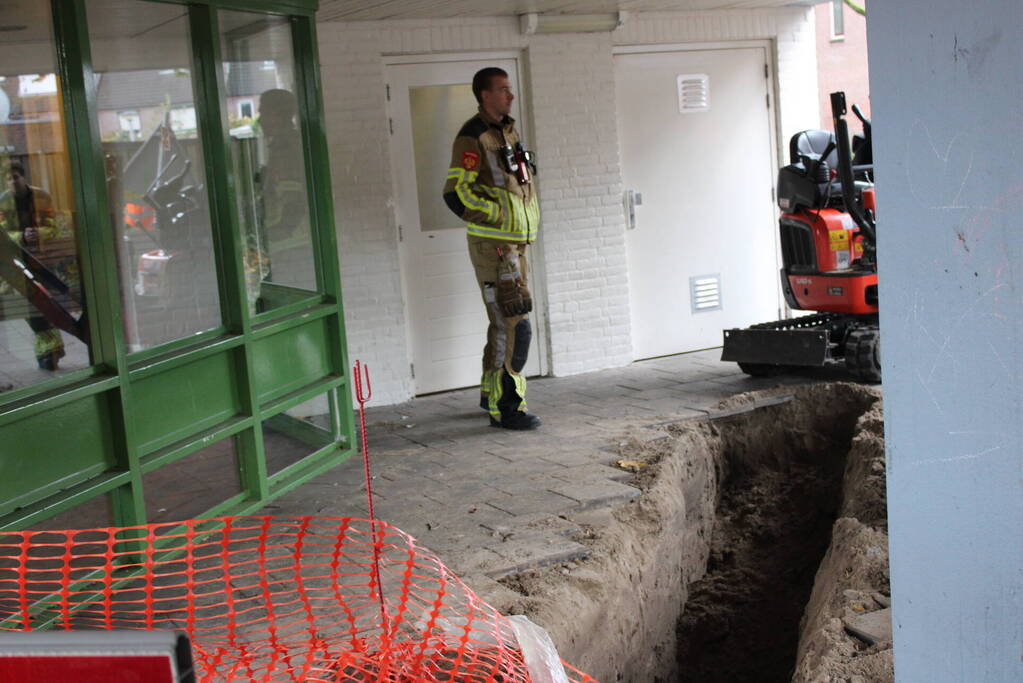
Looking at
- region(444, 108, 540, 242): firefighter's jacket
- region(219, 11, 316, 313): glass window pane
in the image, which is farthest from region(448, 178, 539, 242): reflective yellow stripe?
region(219, 11, 316, 313): glass window pane

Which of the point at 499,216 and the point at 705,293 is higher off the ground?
the point at 499,216

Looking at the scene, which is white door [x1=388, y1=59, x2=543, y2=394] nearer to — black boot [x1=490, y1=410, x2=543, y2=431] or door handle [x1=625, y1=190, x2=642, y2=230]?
door handle [x1=625, y1=190, x2=642, y2=230]

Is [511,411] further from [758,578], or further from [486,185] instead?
[758,578]

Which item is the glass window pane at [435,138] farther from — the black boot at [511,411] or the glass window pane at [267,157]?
the glass window pane at [267,157]

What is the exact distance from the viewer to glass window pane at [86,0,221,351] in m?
4.88

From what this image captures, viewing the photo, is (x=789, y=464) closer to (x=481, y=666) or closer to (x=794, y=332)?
(x=794, y=332)

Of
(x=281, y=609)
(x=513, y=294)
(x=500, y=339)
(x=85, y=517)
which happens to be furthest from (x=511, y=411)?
(x=85, y=517)

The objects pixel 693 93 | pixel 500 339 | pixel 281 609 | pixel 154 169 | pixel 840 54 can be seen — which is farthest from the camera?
pixel 840 54

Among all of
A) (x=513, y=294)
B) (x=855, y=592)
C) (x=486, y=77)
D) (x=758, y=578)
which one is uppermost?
(x=486, y=77)

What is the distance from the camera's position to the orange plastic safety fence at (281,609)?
3436 mm

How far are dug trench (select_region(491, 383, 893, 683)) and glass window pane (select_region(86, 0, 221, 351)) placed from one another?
215 centimetres

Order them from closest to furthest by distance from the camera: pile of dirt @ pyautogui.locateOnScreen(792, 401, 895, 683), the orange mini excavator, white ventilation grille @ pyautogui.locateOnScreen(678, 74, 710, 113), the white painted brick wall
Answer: pile of dirt @ pyautogui.locateOnScreen(792, 401, 895, 683) < the orange mini excavator < the white painted brick wall < white ventilation grille @ pyautogui.locateOnScreen(678, 74, 710, 113)

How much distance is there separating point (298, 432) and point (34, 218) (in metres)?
2.29

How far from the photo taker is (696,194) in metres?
9.55
